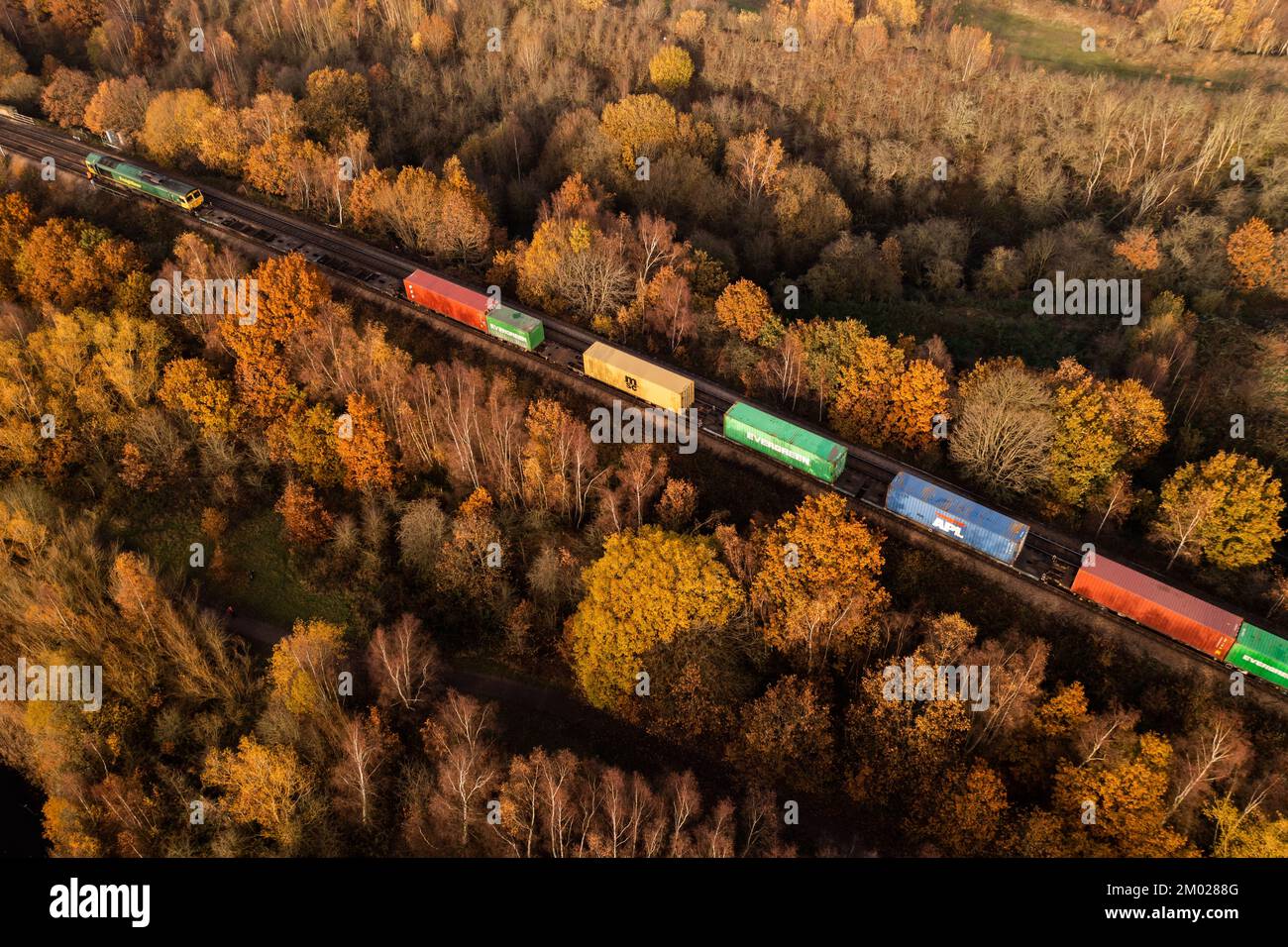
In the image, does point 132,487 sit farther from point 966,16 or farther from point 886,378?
point 966,16

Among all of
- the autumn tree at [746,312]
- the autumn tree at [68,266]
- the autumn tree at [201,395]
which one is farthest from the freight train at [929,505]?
the autumn tree at [68,266]

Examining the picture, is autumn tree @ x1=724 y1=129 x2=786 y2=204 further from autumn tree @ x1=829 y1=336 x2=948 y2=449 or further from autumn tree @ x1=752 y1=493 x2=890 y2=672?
autumn tree @ x1=752 y1=493 x2=890 y2=672

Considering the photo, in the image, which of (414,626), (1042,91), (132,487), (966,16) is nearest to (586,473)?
(414,626)

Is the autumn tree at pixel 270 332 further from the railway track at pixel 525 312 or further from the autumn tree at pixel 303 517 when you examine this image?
the railway track at pixel 525 312

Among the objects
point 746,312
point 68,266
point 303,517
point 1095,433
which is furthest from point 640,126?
point 1095,433

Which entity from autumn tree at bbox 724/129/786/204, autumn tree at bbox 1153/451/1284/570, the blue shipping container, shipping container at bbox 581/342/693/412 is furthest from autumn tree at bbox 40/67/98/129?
autumn tree at bbox 1153/451/1284/570
